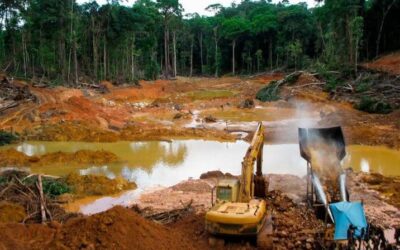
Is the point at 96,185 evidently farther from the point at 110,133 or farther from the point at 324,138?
the point at 110,133

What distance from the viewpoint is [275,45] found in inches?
2788

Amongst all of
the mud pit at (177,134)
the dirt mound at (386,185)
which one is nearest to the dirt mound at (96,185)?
the mud pit at (177,134)

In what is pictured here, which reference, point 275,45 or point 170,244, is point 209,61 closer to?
point 275,45

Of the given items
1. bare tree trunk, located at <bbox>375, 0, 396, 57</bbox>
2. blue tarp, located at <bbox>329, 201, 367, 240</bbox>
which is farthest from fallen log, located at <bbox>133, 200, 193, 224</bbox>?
bare tree trunk, located at <bbox>375, 0, 396, 57</bbox>

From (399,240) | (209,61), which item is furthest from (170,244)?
Answer: (209,61)

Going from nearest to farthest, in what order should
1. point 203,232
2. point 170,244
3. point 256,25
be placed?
point 170,244
point 203,232
point 256,25

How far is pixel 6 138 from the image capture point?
2369 centimetres

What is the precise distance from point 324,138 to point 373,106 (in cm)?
1858

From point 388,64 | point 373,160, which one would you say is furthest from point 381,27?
point 373,160

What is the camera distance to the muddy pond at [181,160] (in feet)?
57.7

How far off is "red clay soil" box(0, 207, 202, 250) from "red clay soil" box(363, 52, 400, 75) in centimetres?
3076

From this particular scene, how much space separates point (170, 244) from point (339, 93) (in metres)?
→ 30.0

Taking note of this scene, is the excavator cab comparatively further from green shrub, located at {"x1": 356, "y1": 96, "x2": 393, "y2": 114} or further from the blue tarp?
green shrub, located at {"x1": 356, "y1": 96, "x2": 393, "y2": 114}

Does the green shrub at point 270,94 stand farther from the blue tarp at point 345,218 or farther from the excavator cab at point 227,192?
the blue tarp at point 345,218
